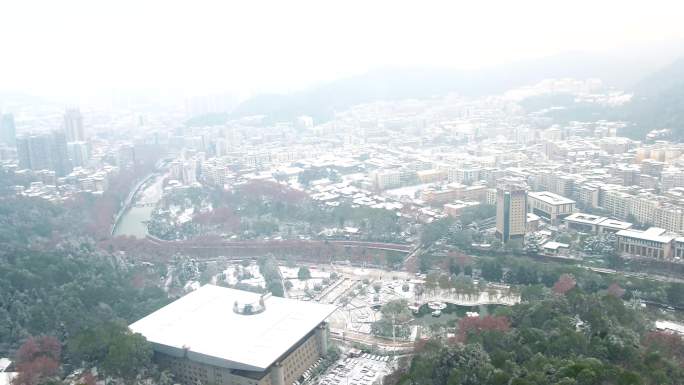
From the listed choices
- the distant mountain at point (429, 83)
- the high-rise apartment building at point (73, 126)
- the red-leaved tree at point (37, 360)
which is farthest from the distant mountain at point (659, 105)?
the high-rise apartment building at point (73, 126)

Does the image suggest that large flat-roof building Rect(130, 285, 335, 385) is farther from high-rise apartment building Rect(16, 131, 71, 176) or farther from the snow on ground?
high-rise apartment building Rect(16, 131, 71, 176)

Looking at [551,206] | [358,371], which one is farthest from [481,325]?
[551,206]

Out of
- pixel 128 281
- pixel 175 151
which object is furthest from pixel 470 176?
pixel 175 151

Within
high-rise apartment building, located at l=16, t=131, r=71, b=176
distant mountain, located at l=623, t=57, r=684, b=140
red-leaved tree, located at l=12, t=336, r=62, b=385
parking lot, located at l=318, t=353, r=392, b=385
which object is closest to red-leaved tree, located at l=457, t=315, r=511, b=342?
parking lot, located at l=318, t=353, r=392, b=385

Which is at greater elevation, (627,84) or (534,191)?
(627,84)

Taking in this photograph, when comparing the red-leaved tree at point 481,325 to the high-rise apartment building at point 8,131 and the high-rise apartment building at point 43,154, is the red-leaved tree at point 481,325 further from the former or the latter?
the high-rise apartment building at point 8,131

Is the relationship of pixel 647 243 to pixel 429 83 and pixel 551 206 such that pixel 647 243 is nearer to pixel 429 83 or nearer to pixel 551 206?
pixel 551 206

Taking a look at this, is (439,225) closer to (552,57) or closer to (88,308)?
(88,308)
